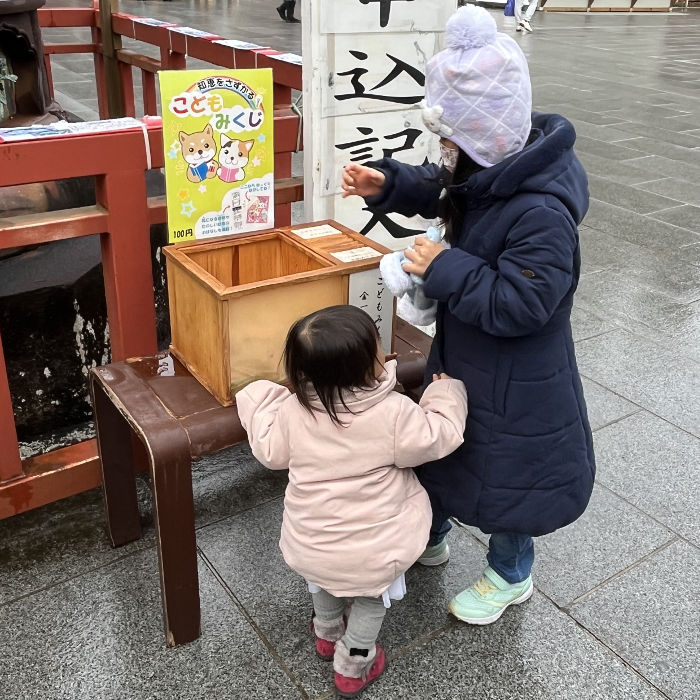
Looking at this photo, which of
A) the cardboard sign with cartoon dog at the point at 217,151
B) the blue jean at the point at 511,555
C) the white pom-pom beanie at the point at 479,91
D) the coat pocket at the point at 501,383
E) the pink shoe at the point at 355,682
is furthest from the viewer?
the blue jean at the point at 511,555

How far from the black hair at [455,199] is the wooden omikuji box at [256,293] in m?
0.32

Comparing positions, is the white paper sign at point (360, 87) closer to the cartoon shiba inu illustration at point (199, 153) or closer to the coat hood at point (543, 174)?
the cartoon shiba inu illustration at point (199, 153)

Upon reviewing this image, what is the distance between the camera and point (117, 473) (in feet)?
8.48

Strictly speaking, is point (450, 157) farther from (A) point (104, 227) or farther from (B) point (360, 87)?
(A) point (104, 227)

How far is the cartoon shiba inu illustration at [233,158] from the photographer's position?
2.34 metres

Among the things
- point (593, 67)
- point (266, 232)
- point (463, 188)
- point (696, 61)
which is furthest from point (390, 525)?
point (696, 61)

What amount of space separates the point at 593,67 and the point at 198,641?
14.4m

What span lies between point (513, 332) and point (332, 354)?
0.44 metres

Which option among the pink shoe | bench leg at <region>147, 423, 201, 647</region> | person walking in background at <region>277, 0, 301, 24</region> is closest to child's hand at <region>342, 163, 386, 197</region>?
bench leg at <region>147, 423, 201, 647</region>

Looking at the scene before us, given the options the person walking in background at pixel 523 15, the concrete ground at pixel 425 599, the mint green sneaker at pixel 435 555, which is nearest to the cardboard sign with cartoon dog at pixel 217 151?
the concrete ground at pixel 425 599

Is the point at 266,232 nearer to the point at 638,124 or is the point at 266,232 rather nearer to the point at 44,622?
the point at 44,622

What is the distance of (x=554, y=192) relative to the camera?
1752 mm

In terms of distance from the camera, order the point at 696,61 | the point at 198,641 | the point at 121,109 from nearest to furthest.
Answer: the point at 198,641, the point at 121,109, the point at 696,61

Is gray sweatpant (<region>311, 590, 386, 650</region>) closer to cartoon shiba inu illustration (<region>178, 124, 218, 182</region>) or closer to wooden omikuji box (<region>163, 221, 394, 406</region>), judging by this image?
wooden omikuji box (<region>163, 221, 394, 406</region>)
